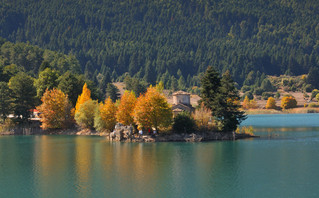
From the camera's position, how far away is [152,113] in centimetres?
8844

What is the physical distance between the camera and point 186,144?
277 feet

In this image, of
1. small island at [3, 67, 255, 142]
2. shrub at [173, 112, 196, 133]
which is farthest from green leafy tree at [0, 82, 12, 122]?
shrub at [173, 112, 196, 133]

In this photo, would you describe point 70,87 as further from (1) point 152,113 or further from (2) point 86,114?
(1) point 152,113

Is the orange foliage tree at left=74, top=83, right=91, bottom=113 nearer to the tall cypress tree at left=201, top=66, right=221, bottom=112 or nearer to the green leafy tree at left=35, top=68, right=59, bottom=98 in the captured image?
the green leafy tree at left=35, top=68, right=59, bottom=98

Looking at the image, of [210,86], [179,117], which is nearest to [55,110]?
[179,117]

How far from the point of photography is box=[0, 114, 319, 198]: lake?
4856 centimetres

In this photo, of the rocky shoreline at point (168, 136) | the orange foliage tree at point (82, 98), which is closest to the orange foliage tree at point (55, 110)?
the orange foliage tree at point (82, 98)

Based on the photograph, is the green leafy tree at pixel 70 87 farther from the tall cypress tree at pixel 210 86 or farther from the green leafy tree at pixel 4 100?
the tall cypress tree at pixel 210 86

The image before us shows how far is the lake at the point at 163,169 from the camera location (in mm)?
48562

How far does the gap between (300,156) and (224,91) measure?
83.6 feet

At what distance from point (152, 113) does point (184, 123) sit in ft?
23.0

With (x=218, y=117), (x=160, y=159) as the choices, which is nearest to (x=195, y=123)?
(x=218, y=117)

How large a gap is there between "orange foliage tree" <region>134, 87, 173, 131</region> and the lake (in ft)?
16.8

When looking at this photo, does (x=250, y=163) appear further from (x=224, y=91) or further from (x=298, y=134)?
(x=298, y=134)
